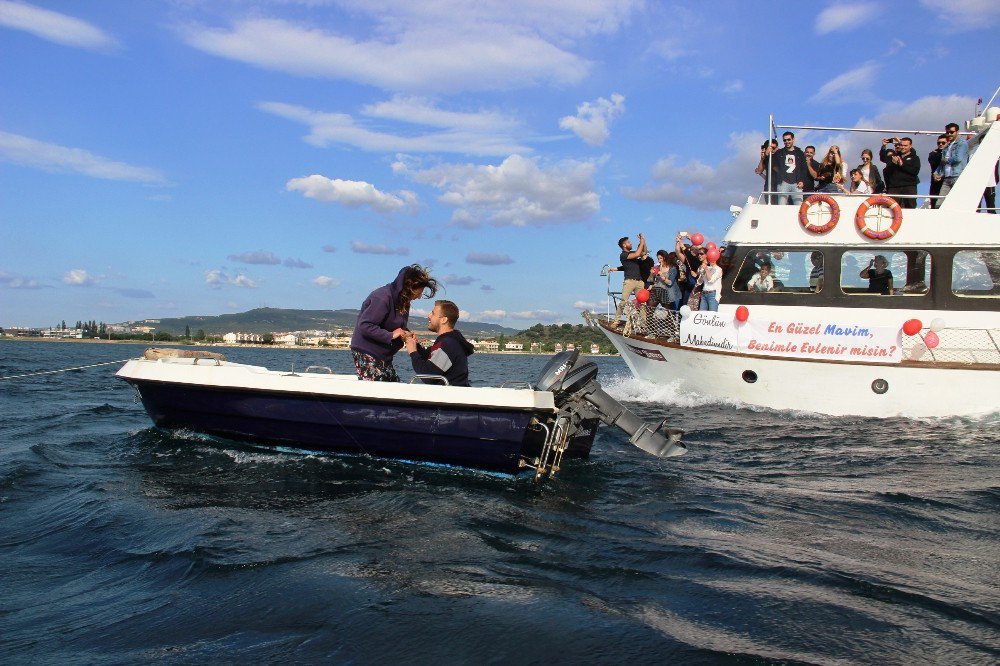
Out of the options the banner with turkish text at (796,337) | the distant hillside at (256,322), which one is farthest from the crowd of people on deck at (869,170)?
the distant hillside at (256,322)

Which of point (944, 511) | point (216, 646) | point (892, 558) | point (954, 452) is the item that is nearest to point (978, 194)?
point (954, 452)

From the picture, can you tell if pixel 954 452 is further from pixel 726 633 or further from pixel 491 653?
pixel 491 653

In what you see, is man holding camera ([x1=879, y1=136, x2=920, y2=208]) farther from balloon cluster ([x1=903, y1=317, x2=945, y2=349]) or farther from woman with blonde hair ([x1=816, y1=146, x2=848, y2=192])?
balloon cluster ([x1=903, y1=317, x2=945, y2=349])

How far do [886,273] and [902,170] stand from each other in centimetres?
205

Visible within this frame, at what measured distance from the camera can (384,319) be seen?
7.61 metres

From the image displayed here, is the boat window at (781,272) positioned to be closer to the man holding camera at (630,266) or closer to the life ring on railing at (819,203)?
the life ring on railing at (819,203)

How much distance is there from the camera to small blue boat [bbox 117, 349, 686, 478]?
256 inches

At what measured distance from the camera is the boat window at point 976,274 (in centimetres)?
1244

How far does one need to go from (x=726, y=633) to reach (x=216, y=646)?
2343mm

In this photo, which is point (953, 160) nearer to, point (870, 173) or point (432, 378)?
point (870, 173)

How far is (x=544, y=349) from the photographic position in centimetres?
2486

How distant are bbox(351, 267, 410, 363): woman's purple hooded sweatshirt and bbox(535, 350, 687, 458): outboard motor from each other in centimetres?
176

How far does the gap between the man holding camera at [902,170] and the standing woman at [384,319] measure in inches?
391

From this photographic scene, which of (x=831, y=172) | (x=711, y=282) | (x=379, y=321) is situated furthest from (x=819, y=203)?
(x=379, y=321)
